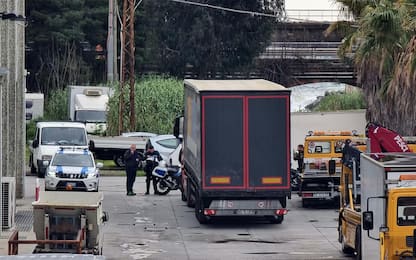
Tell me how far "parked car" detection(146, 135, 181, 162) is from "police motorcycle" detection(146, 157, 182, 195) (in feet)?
19.4

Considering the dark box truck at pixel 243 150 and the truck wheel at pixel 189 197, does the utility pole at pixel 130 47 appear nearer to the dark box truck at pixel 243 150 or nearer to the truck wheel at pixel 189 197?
the truck wheel at pixel 189 197

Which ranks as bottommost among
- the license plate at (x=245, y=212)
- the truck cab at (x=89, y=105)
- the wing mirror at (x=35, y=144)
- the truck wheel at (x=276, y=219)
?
the truck wheel at (x=276, y=219)

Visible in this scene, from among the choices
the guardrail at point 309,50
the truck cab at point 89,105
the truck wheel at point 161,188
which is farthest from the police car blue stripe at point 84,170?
the guardrail at point 309,50

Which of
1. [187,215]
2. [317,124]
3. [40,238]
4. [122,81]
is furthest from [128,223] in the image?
[122,81]

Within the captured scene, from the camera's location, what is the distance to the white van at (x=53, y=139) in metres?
41.2

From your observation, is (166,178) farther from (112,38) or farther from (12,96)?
(112,38)

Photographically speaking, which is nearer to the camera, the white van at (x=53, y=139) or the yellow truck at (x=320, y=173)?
the yellow truck at (x=320, y=173)

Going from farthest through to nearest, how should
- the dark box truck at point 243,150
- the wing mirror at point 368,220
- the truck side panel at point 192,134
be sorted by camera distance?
the truck side panel at point 192,134, the dark box truck at point 243,150, the wing mirror at point 368,220

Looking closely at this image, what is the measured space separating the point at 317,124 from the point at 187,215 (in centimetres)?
1051

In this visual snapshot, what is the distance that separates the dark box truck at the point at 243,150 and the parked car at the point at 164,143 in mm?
15125

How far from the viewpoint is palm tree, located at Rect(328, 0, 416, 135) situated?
3027 centimetres

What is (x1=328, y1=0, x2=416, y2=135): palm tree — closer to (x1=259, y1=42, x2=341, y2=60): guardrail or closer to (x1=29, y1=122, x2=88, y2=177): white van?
(x1=29, y1=122, x2=88, y2=177): white van

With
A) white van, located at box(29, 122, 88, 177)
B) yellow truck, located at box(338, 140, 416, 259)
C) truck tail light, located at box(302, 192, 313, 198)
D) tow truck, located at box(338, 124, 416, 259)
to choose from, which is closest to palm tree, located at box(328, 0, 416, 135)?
truck tail light, located at box(302, 192, 313, 198)

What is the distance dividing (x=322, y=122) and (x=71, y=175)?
10.7 meters
